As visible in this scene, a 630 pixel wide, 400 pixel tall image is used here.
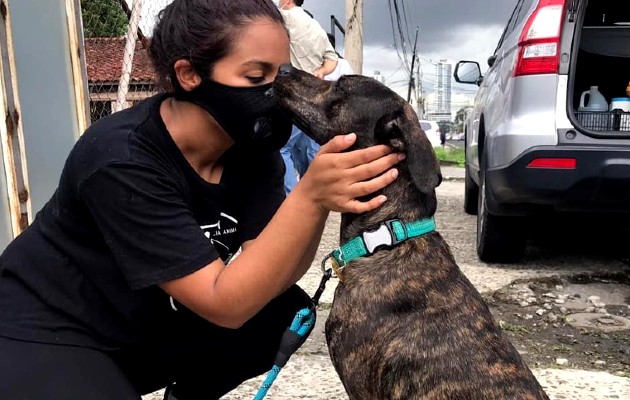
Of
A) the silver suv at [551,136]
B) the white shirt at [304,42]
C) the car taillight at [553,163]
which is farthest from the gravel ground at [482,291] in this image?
the white shirt at [304,42]

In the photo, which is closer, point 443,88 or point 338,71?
point 338,71

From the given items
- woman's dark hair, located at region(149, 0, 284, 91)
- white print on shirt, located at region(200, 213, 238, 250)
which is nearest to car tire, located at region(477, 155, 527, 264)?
white print on shirt, located at region(200, 213, 238, 250)

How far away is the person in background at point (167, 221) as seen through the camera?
1904 mm

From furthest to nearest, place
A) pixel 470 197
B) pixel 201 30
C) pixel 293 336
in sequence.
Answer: pixel 470 197
pixel 293 336
pixel 201 30

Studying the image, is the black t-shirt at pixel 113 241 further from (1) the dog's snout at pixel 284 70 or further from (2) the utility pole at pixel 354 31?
(2) the utility pole at pixel 354 31

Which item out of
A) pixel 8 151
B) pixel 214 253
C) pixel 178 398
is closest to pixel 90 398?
pixel 214 253

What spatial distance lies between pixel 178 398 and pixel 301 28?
384cm

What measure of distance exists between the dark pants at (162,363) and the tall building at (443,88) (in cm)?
4633

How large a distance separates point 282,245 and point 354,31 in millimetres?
8522

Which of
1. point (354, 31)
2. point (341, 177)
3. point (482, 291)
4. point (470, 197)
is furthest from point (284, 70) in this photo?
point (354, 31)

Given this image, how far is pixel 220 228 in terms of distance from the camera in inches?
94.0

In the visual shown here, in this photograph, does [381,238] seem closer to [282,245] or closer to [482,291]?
[282,245]

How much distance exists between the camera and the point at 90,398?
6.42 ft

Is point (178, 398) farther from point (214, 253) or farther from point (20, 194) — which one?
point (20, 194)
